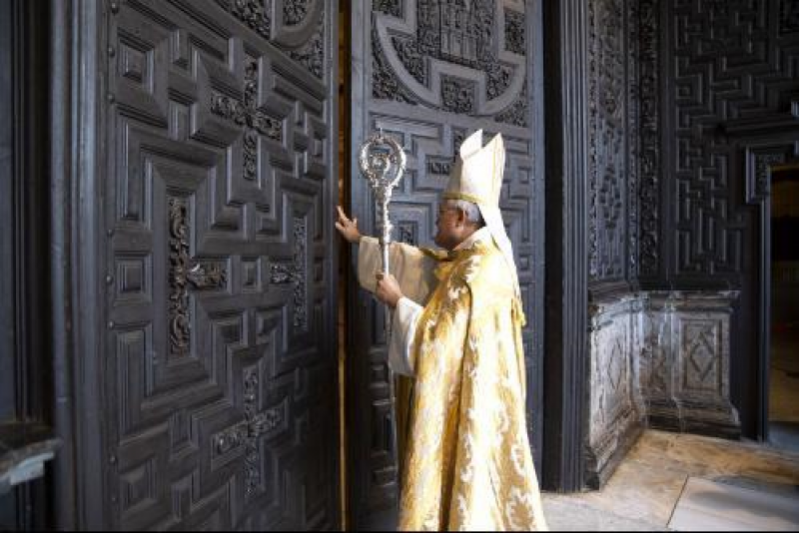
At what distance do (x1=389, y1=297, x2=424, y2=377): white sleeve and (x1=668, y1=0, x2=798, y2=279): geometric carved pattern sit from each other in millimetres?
3388

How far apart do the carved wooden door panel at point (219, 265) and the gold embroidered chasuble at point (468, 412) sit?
40cm

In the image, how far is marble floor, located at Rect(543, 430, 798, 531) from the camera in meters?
2.86

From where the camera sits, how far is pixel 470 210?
1.80m

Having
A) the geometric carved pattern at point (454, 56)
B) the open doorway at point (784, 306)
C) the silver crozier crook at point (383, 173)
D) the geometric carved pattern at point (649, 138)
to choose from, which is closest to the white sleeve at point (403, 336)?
the silver crozier crook at point (383, 173)

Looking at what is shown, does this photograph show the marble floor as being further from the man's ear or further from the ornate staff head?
the ornate staff head

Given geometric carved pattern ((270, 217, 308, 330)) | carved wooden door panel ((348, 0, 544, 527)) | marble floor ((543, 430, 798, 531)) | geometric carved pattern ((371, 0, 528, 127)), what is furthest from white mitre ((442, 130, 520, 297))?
marble floor ((543, 430, 798, 531))

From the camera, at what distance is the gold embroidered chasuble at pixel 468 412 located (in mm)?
1528

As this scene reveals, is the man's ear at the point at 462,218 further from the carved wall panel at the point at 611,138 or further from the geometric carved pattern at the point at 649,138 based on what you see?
the geometric carved pattern at the point at 649,138

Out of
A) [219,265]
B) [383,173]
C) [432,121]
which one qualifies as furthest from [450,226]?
[432,121]

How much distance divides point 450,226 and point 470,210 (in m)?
0.08

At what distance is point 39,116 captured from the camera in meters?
1.17

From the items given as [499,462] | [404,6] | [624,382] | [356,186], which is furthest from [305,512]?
[624,382]

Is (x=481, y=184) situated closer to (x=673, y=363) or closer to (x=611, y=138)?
(x=611, y=138)

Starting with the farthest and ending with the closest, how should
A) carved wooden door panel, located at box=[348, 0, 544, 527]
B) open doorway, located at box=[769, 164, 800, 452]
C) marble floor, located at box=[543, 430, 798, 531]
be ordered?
open doorway, located at box=[769, 164, 800, 452]
marble floor, located at box=[543, 430, 798, 531]
carved wooden door panel, located at box=[348, 0, 544, 527]
